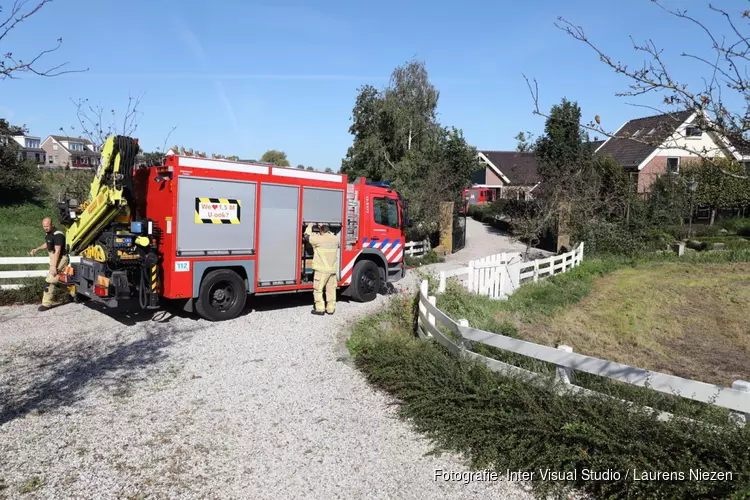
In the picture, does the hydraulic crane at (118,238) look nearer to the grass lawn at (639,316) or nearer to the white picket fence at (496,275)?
the grass lawn at (639,316)

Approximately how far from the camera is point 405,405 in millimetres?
5844

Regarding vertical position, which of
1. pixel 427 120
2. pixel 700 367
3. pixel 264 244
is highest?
pixel 427 120

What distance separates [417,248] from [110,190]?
15590mm

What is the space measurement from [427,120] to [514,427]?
130 ft

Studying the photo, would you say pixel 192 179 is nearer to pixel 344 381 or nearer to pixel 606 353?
pixel 344 381

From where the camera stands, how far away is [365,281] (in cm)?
1213

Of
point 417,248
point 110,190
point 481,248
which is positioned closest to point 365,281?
point 110,190

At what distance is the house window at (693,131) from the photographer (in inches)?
127

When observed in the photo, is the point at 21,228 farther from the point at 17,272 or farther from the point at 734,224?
the point at 734,224

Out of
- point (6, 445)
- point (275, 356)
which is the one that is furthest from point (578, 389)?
point (6, 445)

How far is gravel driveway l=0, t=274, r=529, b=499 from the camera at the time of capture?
13.9 feet

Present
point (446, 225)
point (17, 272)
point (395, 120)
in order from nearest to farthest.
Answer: point (17, 272) < point (446, 225) < point (395, 120)

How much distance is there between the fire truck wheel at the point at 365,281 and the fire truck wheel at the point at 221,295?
8.93 ft

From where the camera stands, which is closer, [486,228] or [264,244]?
[264,244]
